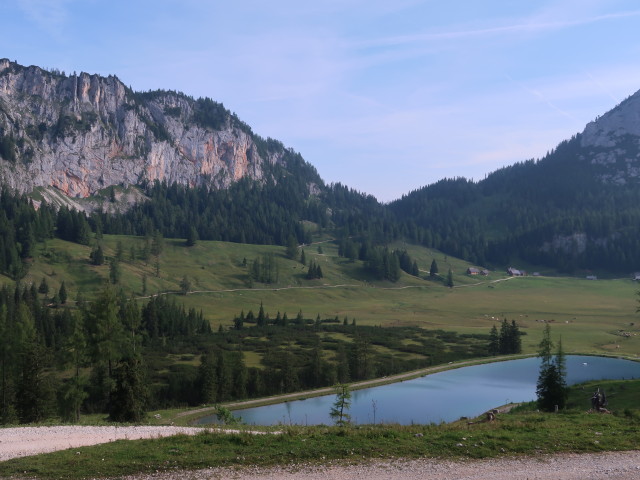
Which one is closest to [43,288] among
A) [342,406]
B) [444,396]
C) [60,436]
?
[444,396]

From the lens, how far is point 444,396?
79.1 m

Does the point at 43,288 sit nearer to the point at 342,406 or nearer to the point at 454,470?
the point at 342,406

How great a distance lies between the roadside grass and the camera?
20.0 meters

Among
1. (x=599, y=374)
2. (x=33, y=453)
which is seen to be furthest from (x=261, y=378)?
(x=33, y=453)

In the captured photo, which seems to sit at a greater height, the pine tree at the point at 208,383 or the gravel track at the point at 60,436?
the gravel track at the point at 60,436

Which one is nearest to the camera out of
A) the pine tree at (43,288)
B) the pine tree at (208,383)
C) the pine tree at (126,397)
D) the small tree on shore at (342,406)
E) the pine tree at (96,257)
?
the small tree on shore at (342,406)

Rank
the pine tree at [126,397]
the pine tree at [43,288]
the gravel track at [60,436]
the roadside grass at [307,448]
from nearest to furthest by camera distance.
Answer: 1. the roadside grass at [307,448]
2. the gravel track at [60,436]
3. the pine tree at [126,397]
4. the pine tree at [43,288]

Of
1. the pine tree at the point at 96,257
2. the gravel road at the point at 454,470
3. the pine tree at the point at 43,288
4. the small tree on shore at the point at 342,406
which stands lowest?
the small tree on shore at the point at 342,406

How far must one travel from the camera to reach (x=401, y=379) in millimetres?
93250

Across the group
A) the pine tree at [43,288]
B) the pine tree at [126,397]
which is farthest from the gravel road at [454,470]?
the pine tree at [43,288]

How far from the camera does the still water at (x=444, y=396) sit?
67.3 metres

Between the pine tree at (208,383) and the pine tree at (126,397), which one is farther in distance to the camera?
the pine tree at (208,383)

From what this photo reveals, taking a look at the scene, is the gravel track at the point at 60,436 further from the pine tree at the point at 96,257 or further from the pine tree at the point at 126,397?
the pine tree at the point at 96,257

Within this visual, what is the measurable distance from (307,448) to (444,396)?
6221cm
